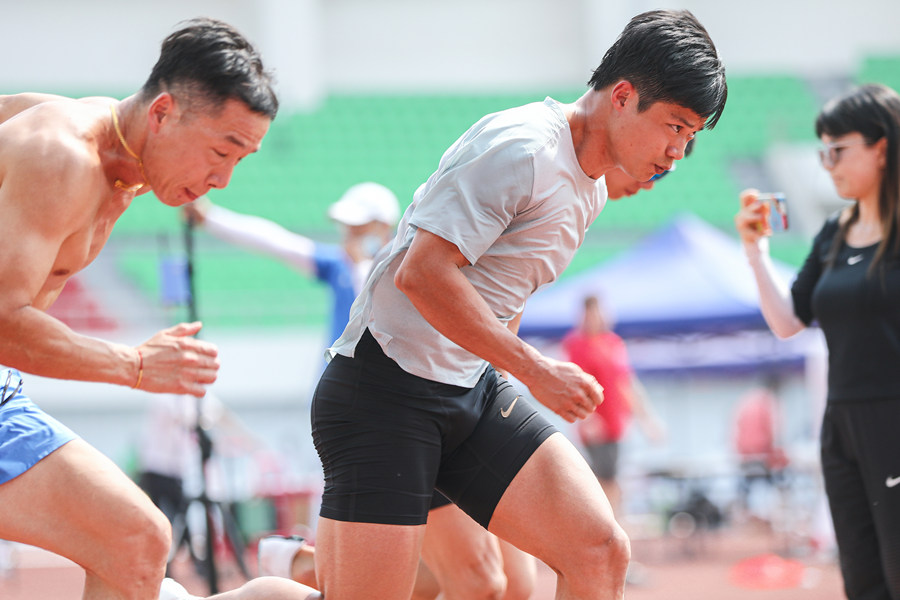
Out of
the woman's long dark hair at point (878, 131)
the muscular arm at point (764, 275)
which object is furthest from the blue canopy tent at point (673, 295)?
the woman's long dark hair at point (878, 131)

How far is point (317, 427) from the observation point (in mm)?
2725

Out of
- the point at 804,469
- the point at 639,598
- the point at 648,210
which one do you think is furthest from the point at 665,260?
the point at 648,210

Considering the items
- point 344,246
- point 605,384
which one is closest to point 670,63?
point 344,246

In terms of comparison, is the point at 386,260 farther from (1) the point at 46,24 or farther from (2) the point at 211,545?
(1) the point at 46,24

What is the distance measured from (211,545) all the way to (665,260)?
693 centimetres

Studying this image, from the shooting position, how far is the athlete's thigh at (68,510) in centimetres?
246

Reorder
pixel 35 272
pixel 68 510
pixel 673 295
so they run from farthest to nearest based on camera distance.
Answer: pixel 673 295 → pixel 68 510 → pixel 35 272

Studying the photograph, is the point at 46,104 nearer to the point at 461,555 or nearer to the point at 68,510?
the point at 68,510

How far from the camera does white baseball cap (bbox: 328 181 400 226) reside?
539cm

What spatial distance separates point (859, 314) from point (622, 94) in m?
1.34

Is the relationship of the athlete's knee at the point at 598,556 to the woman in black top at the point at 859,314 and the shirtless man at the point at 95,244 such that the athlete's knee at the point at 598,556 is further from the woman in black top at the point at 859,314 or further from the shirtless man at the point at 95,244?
the woman in black top at the point at 859,314

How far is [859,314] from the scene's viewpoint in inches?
132

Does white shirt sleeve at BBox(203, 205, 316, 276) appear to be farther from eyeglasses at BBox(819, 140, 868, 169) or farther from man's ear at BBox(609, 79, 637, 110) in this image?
man's ear at BBox(609, 79, 637, 110)

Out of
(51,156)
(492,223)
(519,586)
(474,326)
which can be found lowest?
(519,586)
